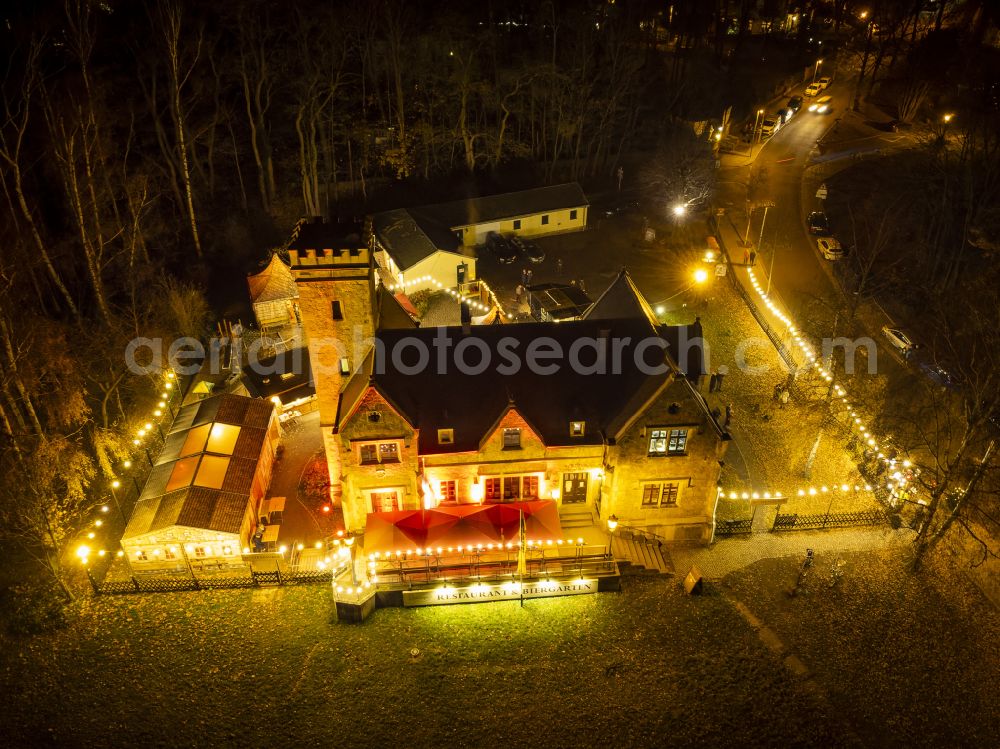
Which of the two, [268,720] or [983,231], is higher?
[983,231]

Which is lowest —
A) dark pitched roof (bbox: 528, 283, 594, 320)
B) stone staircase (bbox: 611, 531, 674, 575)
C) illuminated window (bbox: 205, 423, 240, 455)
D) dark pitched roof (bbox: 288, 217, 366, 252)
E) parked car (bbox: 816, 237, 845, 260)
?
stone staircase (bbox: 611, 531, 674, 575)

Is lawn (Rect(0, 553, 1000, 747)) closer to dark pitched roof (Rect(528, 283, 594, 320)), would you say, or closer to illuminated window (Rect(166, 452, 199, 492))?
illuminated window (Rect(166, 452, 199, 492))

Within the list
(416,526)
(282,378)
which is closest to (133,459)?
(282,378)

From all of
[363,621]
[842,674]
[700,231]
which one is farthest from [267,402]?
[700,231]

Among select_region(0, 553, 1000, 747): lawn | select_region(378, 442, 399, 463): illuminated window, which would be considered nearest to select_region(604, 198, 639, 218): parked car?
select_region(378, 442, 399, 463): illuminated window

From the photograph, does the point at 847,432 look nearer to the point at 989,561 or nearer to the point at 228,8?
the point at 989,561
